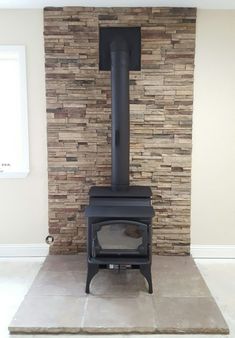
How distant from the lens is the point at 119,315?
2410 millimetres

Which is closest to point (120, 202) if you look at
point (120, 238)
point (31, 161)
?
point (120, 238)

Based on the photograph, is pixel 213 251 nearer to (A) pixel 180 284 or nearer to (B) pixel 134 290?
(A) pixel 180 284

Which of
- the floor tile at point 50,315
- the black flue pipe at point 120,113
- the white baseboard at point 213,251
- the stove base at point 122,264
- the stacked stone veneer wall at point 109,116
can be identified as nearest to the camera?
the floor tile at point 50,315

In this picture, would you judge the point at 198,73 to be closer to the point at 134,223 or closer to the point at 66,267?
the point at 134,223

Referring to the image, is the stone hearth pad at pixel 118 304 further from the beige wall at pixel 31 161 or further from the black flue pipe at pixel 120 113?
→ the black flue pipe at pixel 120 113

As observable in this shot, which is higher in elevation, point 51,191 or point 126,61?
point 126,61

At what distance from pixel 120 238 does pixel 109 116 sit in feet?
3.83

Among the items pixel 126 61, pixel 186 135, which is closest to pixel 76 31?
pixel 126 61

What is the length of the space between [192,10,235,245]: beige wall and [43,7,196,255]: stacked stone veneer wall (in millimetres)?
92

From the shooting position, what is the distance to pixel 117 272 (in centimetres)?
309

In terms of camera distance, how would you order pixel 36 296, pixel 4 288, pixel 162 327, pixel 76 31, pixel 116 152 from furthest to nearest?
1. pixel 76 31
2. pixel 116 152
3. pixel 4 288
4. pixel 36 296
5. pixel 162 327

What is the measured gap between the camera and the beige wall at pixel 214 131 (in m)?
3.27

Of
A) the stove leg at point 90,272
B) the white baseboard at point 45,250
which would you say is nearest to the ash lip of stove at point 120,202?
the stove leg at point 90,272

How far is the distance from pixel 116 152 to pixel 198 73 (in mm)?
1080
